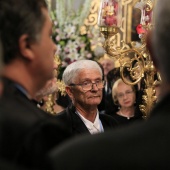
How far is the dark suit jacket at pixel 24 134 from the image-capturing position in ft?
7.77

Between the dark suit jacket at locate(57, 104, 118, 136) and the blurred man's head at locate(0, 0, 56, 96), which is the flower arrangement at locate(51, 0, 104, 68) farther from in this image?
the blurred man's head at locate(0, 0, 56, 96)

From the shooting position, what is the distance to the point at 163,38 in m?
2.22

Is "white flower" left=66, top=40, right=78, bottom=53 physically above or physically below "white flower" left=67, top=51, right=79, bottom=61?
above

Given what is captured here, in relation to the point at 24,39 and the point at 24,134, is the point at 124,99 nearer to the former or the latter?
the point at 24,39

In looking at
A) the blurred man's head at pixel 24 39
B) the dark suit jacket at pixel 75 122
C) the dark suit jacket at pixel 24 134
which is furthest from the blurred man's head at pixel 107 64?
the dark suit jacket at pixel 24 134

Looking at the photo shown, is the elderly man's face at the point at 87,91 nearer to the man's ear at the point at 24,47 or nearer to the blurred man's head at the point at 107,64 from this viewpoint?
the blurred man's head at the point at 107,64

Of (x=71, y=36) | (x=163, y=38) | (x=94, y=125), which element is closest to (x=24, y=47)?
(x=163, y=38)

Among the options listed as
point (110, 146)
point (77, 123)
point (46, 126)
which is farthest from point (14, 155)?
point (77, 123)

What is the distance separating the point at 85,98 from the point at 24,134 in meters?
3.16

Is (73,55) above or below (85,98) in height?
below

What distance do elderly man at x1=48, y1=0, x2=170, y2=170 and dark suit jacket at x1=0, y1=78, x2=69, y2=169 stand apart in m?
0.18

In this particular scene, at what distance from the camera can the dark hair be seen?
2.63m

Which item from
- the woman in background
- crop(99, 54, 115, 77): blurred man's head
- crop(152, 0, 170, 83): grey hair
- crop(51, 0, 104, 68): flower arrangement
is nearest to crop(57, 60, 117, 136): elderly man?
the woman in background

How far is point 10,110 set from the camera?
2432 mm
